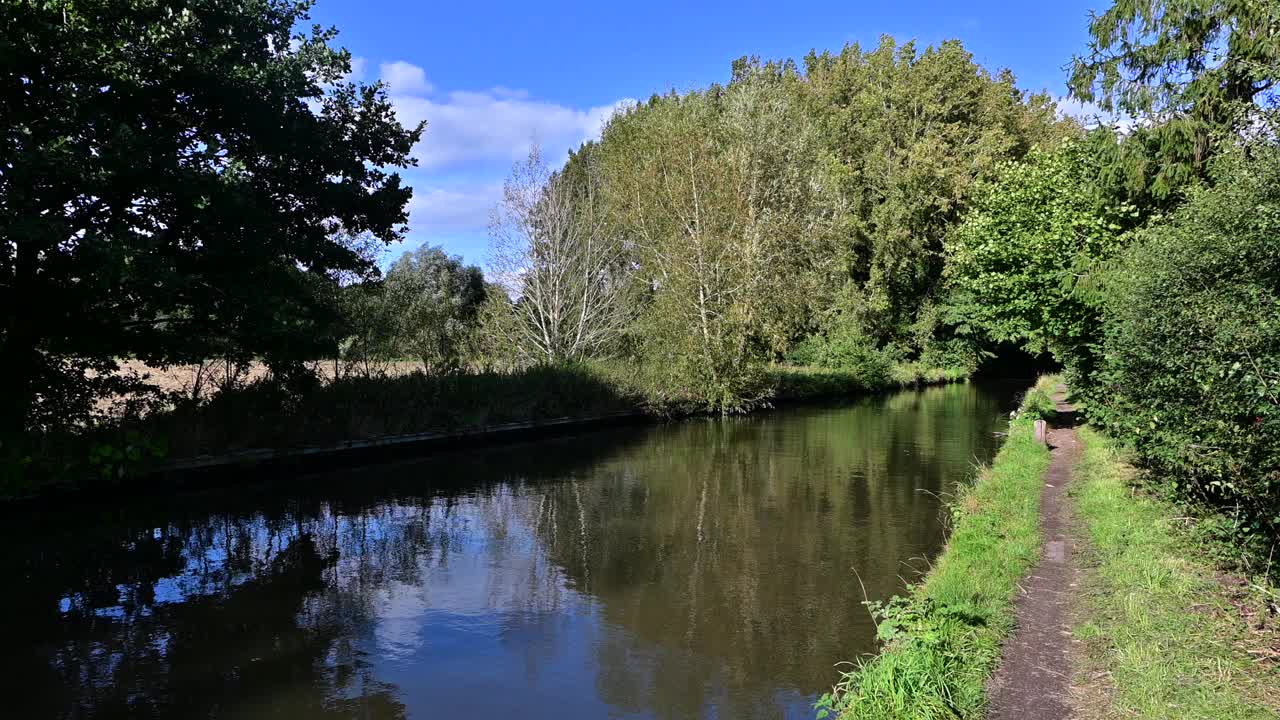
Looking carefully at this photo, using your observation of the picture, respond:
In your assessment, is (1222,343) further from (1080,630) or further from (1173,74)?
→ (1173,74)

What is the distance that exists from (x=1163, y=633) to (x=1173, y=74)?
13.1 m

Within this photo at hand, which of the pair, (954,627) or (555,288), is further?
(555,288)

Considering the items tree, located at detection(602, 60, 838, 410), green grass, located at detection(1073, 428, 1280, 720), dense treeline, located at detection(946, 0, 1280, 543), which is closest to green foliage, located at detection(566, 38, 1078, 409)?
tree, located at detection(602, 60, 838, 410)

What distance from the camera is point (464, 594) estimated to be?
309 inches

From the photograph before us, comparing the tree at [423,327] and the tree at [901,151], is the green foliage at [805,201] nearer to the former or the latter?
the tree at [901,151]

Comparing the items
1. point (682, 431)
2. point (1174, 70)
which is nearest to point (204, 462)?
point (682, 431)

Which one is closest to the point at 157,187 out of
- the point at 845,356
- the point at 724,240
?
the point at 724,240

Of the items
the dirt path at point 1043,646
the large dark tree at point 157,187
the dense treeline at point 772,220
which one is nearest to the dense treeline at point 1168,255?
the dirt path at point 1043,646

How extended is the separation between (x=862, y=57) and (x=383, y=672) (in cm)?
4130

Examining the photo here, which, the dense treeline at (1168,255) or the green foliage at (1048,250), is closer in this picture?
the dense treeline at (1168,255)

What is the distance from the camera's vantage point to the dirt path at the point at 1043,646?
15.2 ft

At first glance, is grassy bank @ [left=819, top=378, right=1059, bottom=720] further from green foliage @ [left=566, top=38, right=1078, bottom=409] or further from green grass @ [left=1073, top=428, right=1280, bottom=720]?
green foliage @ [left=566, top=38, right=1078, bottom=409]

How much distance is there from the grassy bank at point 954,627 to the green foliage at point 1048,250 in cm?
790

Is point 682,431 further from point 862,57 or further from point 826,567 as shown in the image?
point 862,57
